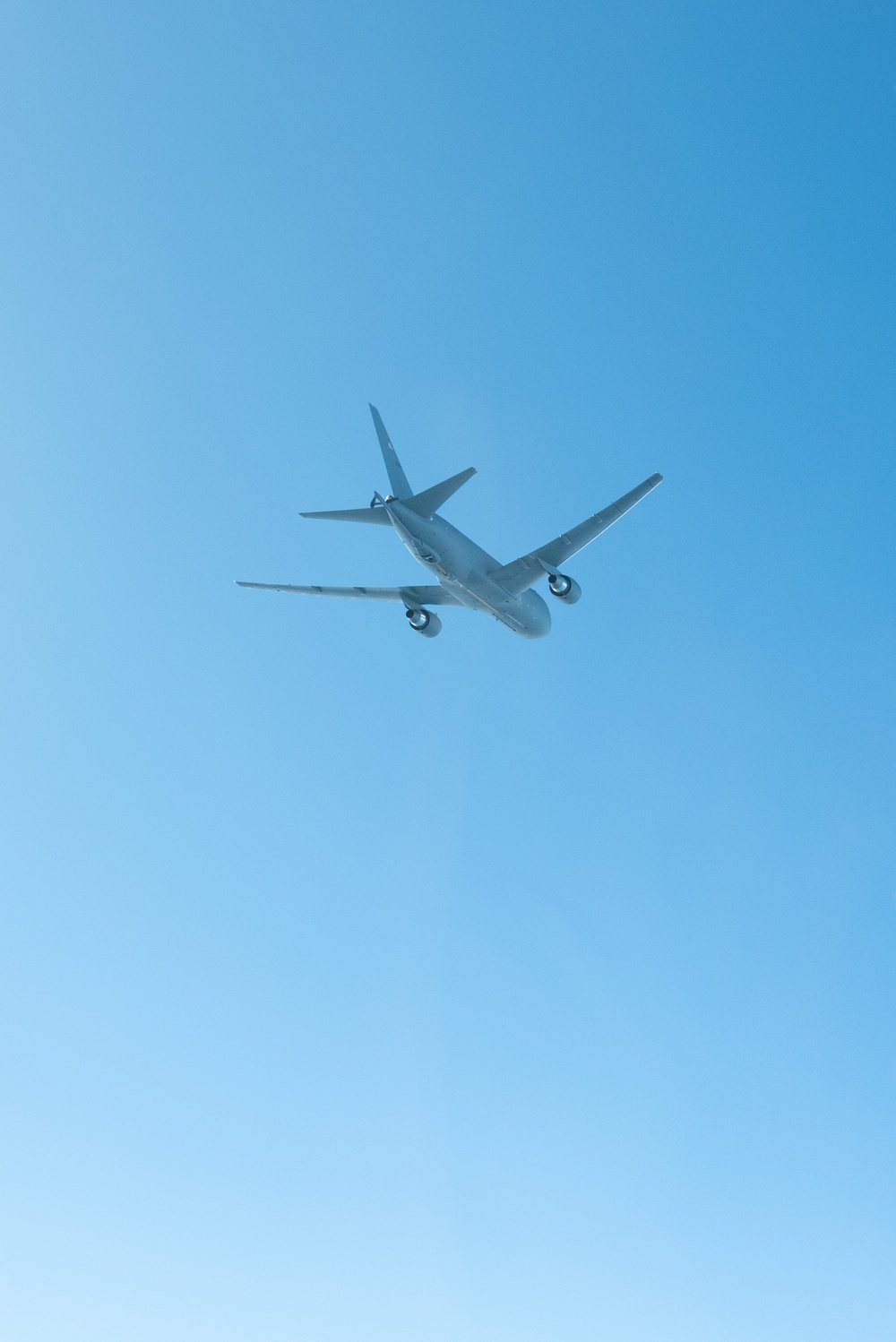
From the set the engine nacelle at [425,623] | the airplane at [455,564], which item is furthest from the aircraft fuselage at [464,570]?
the engine nacelle at [425,623]

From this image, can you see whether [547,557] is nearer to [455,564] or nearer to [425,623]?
[455,564]

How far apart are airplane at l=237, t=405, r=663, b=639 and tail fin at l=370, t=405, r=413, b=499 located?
38 mm

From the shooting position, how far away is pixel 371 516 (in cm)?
4056

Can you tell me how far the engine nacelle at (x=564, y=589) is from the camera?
45.6 metres

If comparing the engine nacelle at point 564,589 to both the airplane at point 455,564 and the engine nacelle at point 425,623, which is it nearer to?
the airplane at point 455,564

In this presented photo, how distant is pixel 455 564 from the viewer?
42.2m

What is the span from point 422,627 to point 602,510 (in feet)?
36.2

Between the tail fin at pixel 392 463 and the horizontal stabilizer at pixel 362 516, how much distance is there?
5.61 ft

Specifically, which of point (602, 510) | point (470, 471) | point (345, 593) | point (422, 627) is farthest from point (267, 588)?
point (602, 510)

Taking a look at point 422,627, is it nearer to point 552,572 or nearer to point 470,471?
point 552,572

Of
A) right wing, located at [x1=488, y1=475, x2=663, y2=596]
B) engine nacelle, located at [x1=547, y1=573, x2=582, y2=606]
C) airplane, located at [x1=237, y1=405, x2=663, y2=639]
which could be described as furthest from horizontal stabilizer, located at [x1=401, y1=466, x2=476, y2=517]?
engine nacelle, located at [x1=547, y1=573, x2=582, y2=606]

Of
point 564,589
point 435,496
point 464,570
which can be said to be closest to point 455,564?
point 464,570

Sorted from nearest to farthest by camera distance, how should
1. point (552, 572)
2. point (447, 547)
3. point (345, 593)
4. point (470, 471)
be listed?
point (470, 471) < point (447, 547) < point (552, 572) < point (345, 593)

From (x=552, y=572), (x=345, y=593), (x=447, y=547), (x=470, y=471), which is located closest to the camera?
(x=470, y=471)
